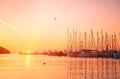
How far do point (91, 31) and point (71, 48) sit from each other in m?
4.21

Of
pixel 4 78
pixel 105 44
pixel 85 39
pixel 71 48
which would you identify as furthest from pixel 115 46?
pixel 4 78

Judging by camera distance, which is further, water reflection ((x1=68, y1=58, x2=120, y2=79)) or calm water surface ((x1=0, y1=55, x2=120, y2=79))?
calm water surface ((x1=0, y1=55, x2=120, y2=79))

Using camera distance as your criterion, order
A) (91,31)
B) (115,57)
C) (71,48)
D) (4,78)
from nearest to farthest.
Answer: (4,78)
(91,31)
(71,48)
(115,57)

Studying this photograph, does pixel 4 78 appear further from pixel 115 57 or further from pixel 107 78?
pixel 115 57

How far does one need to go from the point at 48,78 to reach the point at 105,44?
8.65m

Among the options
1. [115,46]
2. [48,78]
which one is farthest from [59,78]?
[115,46]

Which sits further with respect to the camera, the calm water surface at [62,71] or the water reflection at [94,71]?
the calm water surface at [62,71]

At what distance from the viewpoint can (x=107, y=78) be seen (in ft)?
35.0

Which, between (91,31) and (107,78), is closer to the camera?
(107,78)

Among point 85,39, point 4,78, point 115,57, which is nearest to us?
point 4,78

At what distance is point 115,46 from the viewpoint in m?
18.9

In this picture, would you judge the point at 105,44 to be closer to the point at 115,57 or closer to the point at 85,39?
the point at 85,39

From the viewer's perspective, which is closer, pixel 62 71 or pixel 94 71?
pixel 94 71

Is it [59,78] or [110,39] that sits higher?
[110,39]
